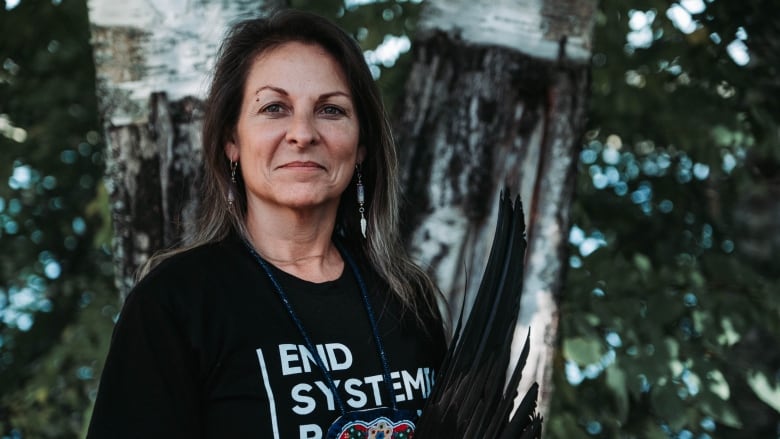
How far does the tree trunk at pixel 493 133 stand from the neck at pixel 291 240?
25.1 inches

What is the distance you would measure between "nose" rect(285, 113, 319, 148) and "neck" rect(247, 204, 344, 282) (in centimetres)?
16

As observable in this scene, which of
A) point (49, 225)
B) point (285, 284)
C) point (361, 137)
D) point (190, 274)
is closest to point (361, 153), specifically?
point (361, 137)

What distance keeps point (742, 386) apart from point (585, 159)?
Result: 1516mm

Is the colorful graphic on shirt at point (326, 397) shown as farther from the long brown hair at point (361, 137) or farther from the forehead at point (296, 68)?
the forehead at point (296, 68)

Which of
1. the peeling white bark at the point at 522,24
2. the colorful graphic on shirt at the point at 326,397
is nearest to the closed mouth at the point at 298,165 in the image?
the colorful graphic on shirt at the point at 326,397

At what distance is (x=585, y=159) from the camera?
492 cm

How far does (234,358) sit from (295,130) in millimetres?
487

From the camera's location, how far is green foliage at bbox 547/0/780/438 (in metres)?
3.46

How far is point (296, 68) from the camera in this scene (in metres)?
1.96

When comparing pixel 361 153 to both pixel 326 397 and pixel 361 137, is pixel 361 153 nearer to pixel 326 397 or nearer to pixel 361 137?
pixel 361 137

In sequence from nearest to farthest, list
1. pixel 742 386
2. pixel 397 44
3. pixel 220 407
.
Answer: pixel 220 407
pixel 742 386
pixel 397 44

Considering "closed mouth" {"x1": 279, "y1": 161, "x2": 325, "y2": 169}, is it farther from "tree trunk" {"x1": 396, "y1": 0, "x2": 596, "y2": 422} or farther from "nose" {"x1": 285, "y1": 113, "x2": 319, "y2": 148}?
"tree trunk" {"x1": 396, "y1": 0, "x2": 596, "y2": 422}

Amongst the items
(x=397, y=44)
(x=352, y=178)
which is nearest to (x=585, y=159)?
(x=397, y=44)

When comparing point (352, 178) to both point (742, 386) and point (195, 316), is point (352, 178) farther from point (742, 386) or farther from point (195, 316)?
point (742, 386)
